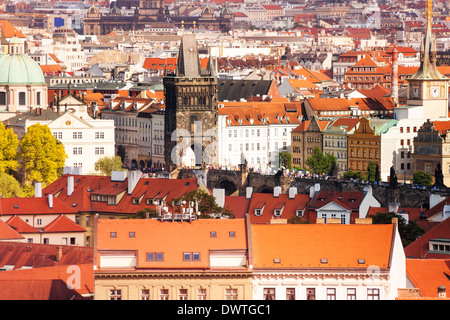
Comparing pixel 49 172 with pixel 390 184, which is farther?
pixel 49 172

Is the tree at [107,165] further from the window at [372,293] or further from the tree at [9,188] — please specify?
the window at [372,293]

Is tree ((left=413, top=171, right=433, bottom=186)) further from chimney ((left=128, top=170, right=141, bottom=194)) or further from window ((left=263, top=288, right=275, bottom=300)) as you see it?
window ((left=263, top=288, right=275, bottom=300))

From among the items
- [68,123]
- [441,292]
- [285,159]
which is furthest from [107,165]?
[441,292]

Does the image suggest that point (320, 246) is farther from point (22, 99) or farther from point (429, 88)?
point (22, 99)
